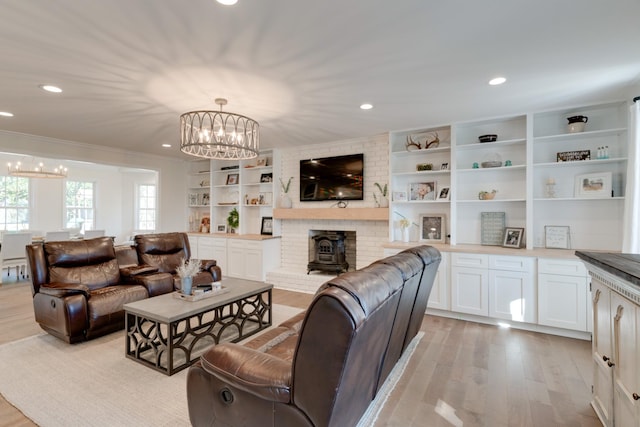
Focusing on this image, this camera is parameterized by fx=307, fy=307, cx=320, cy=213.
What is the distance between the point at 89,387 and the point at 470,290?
12.6 feet

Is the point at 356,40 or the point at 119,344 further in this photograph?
the point at 119,344

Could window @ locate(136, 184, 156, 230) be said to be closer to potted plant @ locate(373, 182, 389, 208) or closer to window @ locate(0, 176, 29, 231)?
window @ locate(0, 176, 29, 231)

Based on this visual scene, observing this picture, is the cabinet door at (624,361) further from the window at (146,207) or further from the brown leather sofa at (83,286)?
the window at (146,207)

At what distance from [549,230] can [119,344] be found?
4.95m

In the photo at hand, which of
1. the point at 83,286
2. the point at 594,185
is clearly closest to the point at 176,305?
the point at 83,286

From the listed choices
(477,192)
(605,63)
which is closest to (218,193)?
(477,192)

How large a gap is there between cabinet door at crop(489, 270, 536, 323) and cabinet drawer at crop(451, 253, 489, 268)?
130 mm

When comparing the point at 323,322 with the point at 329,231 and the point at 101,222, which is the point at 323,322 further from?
the point at 101,222

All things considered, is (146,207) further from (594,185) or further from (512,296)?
(594,185)

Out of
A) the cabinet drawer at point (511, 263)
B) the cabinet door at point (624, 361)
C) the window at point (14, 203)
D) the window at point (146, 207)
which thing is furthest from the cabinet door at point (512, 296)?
the window at point (14, 203)

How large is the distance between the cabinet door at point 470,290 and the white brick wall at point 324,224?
4.21 ft

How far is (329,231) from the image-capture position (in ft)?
17.8

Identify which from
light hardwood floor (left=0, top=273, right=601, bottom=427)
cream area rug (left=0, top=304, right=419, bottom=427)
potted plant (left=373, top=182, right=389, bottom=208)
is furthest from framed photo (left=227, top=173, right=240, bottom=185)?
cream area rug (left=0, top=304, right=419, bottom=427)

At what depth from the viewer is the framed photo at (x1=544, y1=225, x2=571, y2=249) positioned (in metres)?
3.67
